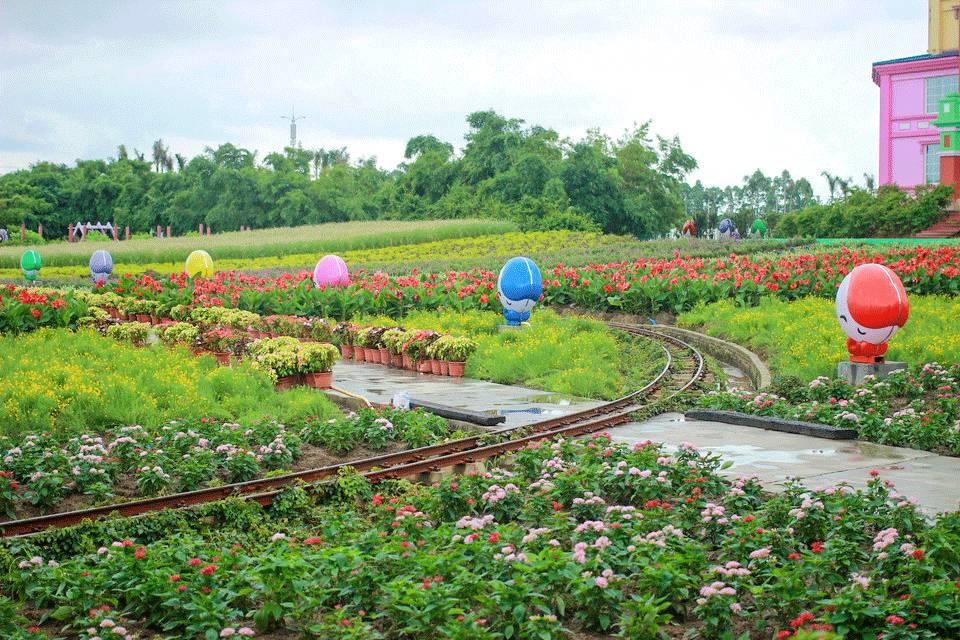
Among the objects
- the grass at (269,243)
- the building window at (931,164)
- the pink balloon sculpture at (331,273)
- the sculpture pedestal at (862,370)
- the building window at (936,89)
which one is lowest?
the sculpture pedestal at (862,370)

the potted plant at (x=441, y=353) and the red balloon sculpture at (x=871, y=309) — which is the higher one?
the red balloon sculpture at (x=871, y=309)

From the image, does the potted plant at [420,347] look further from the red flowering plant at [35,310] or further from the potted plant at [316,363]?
the red flowering plant at [35,310]

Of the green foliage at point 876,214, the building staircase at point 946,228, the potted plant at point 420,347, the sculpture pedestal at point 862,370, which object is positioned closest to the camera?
the sculpture pedestal at point 862,370

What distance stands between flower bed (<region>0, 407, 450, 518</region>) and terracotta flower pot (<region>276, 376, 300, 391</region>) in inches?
119

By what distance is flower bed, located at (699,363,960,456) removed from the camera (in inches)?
445

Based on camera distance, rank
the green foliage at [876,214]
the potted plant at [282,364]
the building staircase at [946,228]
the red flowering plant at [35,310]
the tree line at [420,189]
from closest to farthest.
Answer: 1. the potted plant at [282,364]
2. the red flowering plant at [35,310]
3. the building staircase at [946,228]
4. the green foliage at [876,214]
5. the tree line at [420,189]

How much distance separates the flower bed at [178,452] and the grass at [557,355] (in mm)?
4041

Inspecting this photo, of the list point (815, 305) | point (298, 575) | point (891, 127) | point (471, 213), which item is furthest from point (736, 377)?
point (471, 213)

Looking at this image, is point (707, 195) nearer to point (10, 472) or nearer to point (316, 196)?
point (316, 196)

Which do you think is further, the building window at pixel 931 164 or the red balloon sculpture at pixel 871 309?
the building window at pixel 931 164

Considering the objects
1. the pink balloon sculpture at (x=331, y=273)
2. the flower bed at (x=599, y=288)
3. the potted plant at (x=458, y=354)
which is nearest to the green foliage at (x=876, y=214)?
the flower bed at (x=599, y=288)

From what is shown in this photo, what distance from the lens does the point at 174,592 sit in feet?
21.1

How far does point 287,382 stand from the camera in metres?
15.8

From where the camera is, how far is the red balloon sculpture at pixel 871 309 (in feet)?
47.0
